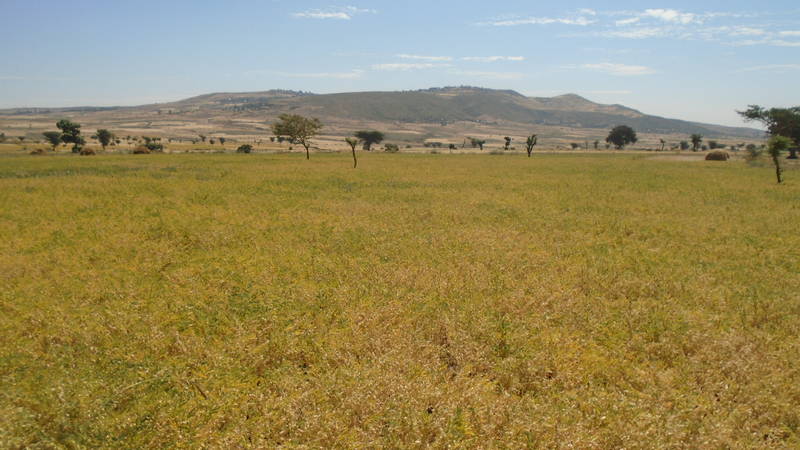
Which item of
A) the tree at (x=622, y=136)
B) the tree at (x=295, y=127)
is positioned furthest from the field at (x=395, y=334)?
the tree at (x=622, y=136)

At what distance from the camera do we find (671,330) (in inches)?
385

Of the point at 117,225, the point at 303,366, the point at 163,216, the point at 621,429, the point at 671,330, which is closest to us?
the point at 621,429

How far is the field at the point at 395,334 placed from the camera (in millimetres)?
6492

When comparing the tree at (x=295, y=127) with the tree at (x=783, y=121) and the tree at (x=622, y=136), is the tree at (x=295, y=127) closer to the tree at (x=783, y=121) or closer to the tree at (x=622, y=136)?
the tree at (x=783, y=121)

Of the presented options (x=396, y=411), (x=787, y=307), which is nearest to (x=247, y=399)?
(x=396, y=411)

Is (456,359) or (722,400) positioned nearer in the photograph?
(722,400)

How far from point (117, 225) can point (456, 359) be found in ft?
64.1

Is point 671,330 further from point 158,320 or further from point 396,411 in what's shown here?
point 158,320

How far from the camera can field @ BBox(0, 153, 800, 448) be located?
256 inches

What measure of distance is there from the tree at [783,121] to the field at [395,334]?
256 feet

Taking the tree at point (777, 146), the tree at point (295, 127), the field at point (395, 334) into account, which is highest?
the tree at point (295, 127)

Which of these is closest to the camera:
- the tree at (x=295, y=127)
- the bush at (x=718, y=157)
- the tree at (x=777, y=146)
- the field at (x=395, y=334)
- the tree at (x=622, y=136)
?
the field at (x=395, y=334)

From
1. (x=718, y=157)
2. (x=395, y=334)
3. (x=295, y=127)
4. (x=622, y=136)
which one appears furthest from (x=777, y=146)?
(x=622, y=136)

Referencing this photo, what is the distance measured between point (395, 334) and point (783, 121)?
103 metres
